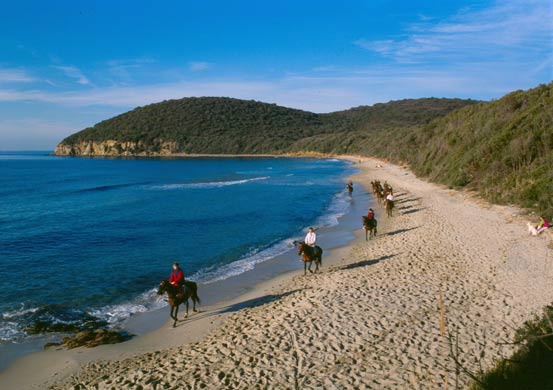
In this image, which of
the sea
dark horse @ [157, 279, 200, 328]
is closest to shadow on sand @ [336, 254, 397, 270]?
the sea

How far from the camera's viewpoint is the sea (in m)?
12.6

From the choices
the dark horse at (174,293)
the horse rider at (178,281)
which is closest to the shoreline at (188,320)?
the dark horse at (174,293)

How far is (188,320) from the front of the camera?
11.3m

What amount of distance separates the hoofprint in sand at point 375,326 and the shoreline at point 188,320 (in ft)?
1.50

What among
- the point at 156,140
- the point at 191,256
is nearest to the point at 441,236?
the point at 191,256

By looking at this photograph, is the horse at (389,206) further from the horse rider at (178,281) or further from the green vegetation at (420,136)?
the horse rider at (178,281)

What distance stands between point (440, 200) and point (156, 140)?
15569 cm

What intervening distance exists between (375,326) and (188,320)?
17.0 ft

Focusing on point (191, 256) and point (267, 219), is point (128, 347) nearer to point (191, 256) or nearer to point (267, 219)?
point (191, 256)

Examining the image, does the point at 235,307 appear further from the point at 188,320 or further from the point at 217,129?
the point at 217,129

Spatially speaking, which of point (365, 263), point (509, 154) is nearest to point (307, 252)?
point (365, 263)

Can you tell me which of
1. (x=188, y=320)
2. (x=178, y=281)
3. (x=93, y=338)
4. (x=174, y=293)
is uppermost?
(x=178, y=281)

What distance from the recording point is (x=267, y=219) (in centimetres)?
2809

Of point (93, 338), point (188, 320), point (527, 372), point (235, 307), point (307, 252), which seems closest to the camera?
point (527, 372)
